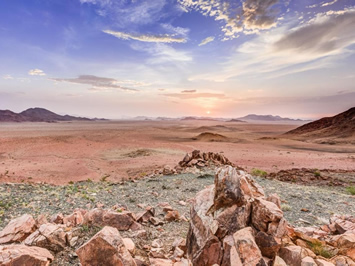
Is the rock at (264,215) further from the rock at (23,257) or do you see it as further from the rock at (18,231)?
the rock at (18,231)

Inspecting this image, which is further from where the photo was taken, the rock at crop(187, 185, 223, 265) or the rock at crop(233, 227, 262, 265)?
the rock at crop(187, 185, 223, 265)

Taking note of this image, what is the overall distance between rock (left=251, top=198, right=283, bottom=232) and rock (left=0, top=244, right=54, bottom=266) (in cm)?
455

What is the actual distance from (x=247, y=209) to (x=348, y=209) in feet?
30.5

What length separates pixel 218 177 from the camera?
5633 mm

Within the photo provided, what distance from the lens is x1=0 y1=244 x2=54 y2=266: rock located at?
4301 millimetres

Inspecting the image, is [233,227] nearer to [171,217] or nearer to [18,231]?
[171,217]

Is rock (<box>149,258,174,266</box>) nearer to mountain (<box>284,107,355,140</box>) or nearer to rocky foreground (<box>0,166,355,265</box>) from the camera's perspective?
rocky foreground (<box>0,166,355,265</box>)

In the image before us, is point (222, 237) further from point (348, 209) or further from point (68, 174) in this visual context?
point (68, 174)

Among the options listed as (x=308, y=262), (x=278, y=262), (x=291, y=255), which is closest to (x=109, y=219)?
(x=278, y=262)

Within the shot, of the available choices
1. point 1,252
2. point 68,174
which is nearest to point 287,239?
point 1,252

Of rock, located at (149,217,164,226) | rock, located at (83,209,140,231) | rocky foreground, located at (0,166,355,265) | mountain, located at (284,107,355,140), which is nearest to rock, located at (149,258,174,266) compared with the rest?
rocky foreground, located at (0,166,355,265)

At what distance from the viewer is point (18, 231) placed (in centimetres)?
567

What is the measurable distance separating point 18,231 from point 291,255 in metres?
6.53

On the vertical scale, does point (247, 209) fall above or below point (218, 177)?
below
